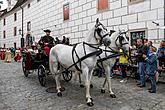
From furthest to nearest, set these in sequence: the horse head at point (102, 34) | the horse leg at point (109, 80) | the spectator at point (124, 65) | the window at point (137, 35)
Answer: the window at point (137, 35) < the spectator at point (124, 65) < the horse leg at point (109, 80) < the horse head at point (102, 34)

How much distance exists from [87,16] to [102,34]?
361 inches

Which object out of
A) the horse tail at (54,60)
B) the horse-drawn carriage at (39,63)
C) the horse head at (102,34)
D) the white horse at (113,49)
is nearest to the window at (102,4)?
the horse-drawn carriage at (39,63)

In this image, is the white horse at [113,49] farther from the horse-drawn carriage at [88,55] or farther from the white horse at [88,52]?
the white horse at [88,52]

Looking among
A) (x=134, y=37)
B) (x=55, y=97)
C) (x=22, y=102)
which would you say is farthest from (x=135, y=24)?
(x=22, y=102)

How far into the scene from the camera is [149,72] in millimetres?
7383

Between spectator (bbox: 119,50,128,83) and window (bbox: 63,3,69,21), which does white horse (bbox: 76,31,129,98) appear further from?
window (bbox: 63,3,69,21)

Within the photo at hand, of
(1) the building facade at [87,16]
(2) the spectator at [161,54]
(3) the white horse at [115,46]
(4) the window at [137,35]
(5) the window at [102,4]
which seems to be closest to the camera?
(3) the white horse at [115,46]

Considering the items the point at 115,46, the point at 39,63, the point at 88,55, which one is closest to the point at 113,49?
the point at 115,46

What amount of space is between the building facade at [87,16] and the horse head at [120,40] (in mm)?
3712

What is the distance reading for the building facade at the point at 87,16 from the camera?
10930 millimetres

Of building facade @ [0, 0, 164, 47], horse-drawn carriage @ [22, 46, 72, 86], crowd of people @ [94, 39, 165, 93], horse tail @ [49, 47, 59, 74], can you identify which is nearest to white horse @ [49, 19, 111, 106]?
horse tail @ [49, 47, 59, 74]

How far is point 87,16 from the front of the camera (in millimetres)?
15250

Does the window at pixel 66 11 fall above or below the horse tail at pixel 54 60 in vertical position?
above

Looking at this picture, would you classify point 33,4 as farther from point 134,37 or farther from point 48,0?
point 134,37
